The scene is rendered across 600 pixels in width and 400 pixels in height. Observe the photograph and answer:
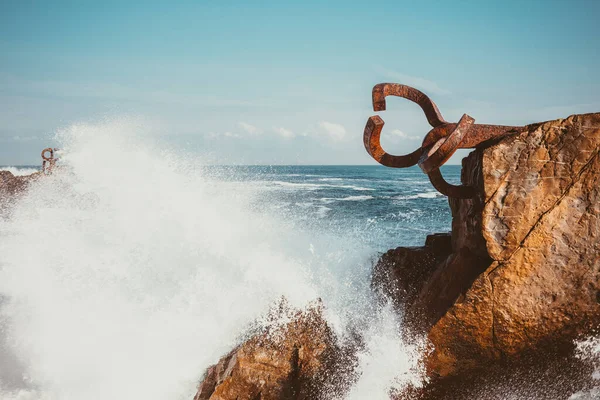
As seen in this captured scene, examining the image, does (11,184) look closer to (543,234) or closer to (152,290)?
(152,290)

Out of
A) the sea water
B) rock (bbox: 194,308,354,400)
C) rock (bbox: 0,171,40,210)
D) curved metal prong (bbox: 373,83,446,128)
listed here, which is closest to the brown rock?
curved metal prong (bbox: 373,83,446,128)

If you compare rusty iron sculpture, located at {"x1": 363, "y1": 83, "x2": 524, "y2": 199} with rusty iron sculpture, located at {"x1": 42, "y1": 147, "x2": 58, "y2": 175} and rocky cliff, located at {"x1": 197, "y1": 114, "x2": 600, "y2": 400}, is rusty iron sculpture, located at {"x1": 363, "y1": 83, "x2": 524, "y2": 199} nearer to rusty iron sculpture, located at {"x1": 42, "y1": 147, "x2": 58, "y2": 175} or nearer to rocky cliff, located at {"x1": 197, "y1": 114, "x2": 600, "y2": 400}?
rocky cliff, located at {"x1": 197, "y1": 114, "x2": 600, "y2": 400}

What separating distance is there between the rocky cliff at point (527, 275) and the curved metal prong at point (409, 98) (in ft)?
1.55

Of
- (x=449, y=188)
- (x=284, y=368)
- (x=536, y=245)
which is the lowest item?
(x=284, y=368)

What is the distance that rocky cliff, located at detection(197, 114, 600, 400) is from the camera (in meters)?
2.75

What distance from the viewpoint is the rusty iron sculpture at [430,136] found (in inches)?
106

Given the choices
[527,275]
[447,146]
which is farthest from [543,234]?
[447,146]

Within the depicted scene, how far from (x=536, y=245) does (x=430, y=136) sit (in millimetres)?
Answer: 1194

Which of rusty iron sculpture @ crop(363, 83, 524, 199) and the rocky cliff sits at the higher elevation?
rusty iron sculpture @ crop(363, 83, 524, 199)

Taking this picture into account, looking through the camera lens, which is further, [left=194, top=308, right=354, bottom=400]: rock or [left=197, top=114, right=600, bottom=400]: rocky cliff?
[left=194, top=308, right=354, bottom=400]: rock

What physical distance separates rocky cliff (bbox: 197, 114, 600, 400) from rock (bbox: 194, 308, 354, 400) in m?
0.80

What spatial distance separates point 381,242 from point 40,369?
8.56 meters

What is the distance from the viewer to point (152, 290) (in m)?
5.37

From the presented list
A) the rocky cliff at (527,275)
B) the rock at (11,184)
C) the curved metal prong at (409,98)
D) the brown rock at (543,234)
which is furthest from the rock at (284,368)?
the rock at (11,184)
